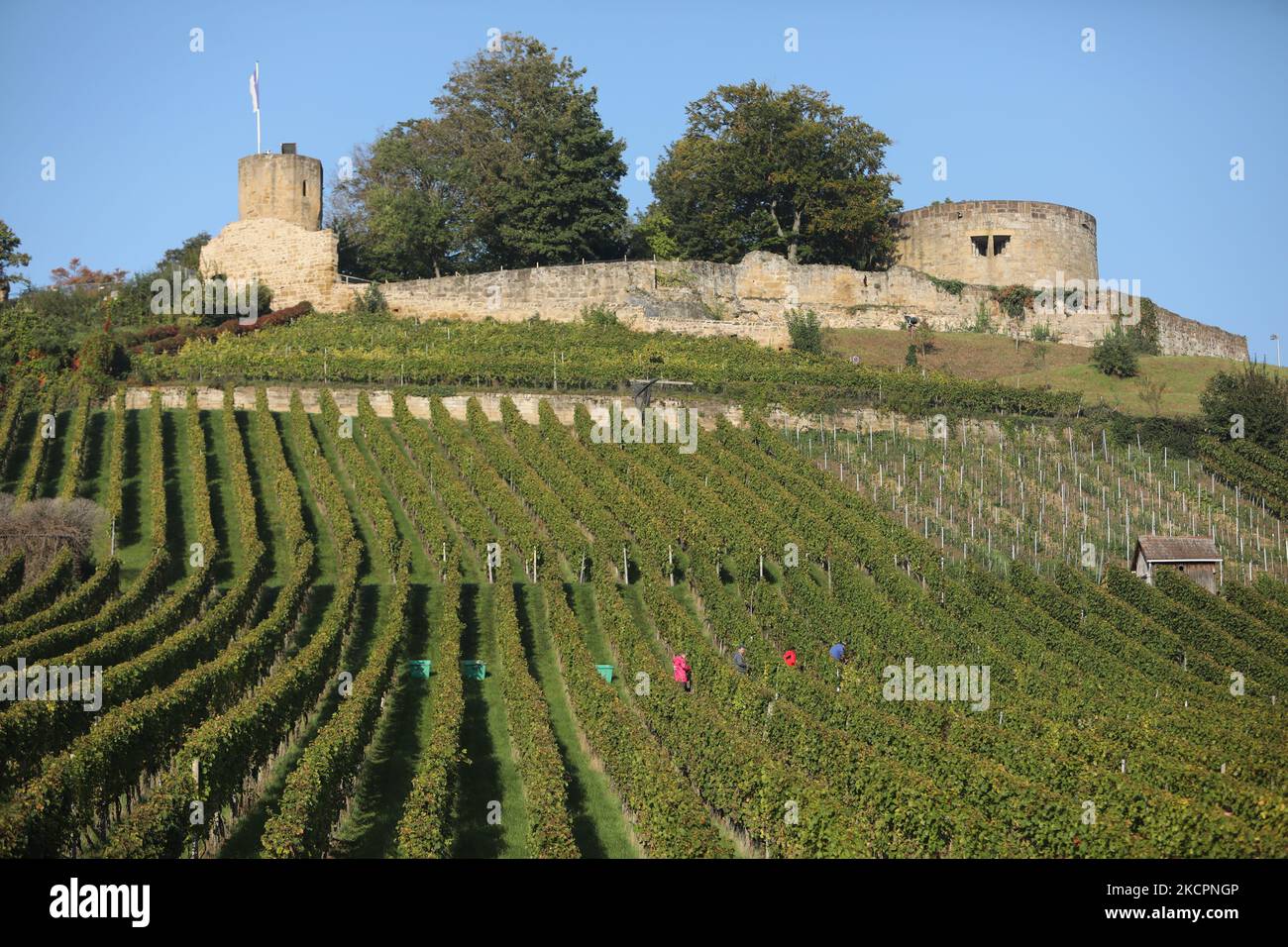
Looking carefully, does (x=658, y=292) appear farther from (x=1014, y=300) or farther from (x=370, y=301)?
(x=1014, y=300)

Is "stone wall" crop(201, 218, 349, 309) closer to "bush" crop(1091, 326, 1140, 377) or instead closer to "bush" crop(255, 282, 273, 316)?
"bush" crop(255, 282, 273, 316)

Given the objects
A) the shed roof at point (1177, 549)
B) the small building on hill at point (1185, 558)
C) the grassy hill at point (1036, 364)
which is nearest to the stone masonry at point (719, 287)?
the grassy hill at point (1036, 364)

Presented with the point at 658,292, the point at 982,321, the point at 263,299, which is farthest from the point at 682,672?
the point at 982,321

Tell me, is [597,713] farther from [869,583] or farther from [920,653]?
[869,583]

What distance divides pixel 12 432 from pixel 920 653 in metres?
20.9

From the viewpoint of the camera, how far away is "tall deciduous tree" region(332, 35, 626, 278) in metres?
49.6

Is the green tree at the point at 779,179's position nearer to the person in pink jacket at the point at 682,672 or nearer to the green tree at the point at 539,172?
the green tree at the point at 539,172

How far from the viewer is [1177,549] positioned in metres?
30.8

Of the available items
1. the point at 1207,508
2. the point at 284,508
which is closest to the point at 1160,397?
the point at 1207,508

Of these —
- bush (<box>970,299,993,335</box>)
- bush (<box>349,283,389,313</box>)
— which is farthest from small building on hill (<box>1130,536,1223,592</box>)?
bush (<box>349,283,389,313</box>)

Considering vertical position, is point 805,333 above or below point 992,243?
below

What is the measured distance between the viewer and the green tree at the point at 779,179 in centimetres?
4953

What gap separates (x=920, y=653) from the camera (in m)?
25.0

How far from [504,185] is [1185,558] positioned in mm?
26452
